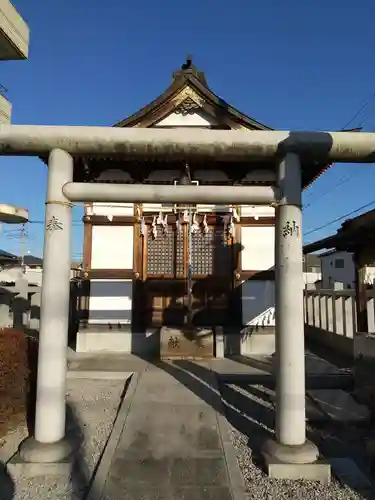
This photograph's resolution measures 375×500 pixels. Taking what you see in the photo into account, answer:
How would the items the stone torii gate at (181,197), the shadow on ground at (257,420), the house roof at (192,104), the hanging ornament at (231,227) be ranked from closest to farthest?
the stone torii gate at (181,197)
the shadow on ground at (257,420)
the hanging ornament at (231,227)
the house roof at (192,104)

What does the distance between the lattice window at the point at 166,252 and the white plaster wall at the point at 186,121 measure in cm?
369

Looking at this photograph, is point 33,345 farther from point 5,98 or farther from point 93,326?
point 5,98

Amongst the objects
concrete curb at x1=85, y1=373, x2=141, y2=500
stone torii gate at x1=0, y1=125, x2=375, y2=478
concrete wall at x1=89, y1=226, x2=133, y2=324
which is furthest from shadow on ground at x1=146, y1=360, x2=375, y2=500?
concrete wall at x1=89, y1=226, x2=133, y2=324

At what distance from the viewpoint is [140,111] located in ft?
41.9

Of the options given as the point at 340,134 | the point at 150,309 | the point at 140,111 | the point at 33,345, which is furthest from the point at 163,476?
the point at 140,111

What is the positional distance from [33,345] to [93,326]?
573 centimetres

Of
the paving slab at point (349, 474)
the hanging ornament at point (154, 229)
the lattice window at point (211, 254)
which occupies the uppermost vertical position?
the hanging ornament at point (154, 229)

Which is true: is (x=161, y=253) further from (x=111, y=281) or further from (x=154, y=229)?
(x=111, y=281)

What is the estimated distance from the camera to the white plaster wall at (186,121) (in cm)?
1307

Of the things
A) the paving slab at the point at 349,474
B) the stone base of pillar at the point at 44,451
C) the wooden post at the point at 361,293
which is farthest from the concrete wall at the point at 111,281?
the paving slab at the point at 349,474

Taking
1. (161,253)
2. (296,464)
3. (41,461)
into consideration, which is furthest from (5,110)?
(296,464)

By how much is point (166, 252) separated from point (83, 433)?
768 centimetres

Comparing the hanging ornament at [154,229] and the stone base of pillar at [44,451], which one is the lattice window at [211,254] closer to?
the hanging ornament at [154,229]

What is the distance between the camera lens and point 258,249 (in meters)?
12.9
